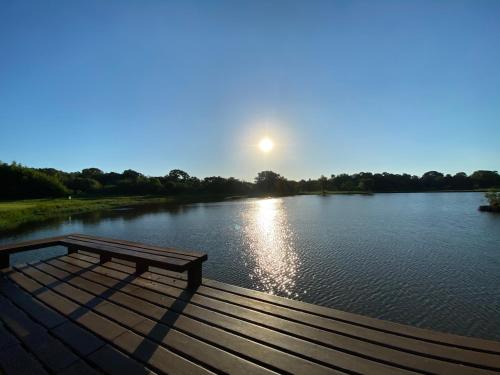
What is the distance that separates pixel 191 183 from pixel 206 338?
270 feet

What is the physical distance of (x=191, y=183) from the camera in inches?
3258

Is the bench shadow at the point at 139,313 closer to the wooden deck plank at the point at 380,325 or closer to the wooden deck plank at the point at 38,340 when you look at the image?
the wooden deck plank at the point at 38,340

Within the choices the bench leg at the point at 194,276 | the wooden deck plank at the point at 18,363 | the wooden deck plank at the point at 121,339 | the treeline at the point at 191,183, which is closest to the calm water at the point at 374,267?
the bench leg at the point at 194,276

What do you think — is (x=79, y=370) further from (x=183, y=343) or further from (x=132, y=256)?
(x=132, y=256)

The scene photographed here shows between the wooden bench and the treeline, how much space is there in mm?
60096

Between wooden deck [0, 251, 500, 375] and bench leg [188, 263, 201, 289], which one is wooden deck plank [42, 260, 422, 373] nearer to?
wooden deck [0, 251, 500, 375]

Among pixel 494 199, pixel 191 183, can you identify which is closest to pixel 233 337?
pixel 494 199

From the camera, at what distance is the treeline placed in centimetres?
5119

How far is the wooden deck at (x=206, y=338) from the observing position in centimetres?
219

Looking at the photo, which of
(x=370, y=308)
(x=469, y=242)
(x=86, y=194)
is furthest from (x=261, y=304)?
(x=86, y=194)

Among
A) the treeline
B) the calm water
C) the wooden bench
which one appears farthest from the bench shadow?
the treeline

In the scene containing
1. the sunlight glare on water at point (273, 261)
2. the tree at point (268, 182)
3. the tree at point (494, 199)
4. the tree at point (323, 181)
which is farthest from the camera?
the tree at point (323, 181)

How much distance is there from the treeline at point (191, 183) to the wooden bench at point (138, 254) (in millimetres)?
60096

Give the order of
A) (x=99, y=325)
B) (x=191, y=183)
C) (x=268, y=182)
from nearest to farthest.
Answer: (x=99, y=325)
(x=191, y=183)
(x=268, y=182)
